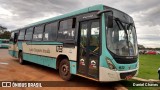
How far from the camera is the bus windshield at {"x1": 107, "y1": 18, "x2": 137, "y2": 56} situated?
7.80m

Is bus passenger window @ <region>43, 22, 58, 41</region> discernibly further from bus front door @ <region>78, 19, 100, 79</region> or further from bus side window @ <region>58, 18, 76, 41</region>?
bus front door @ <region>78, 19, 100, 79</region>

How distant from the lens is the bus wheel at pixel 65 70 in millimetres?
9681

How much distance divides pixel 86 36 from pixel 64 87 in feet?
7.51

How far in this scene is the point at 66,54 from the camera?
9719 millimetres

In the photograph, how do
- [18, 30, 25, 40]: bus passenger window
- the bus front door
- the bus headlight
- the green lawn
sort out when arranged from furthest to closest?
[18, 30, 25, 40]: bus passenger window → the green lawn → the bus front door → the bus headlight

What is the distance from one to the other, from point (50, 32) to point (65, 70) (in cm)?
272

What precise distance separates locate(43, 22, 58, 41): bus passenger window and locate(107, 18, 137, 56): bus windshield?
391 cm

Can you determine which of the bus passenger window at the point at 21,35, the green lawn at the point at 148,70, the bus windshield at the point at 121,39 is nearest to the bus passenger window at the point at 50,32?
the bus windshield at the point at 121,39

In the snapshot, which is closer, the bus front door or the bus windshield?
the bus windshield

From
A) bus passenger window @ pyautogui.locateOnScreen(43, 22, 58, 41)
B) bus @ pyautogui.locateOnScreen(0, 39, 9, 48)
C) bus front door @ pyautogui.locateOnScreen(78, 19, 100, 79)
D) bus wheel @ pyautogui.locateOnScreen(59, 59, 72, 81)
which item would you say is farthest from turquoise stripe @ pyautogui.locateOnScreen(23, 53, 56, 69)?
bus @ pyautogui.locateOnScreen(0, 39, 9, 48)

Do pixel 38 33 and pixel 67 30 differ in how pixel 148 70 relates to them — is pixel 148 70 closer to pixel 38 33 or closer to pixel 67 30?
pixel 67 30

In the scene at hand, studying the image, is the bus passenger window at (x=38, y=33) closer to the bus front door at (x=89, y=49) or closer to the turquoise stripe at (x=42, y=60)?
the turquoise stripe at (x=42, y=60)

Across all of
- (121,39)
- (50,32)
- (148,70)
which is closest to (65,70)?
(50,32)

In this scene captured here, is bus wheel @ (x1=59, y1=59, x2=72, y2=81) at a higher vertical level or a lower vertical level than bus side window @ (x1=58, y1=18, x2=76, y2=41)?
lower
